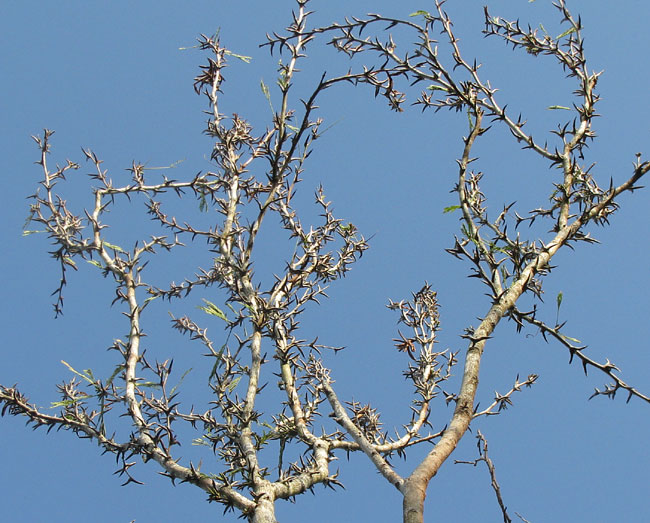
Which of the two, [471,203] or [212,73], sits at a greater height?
[212,73]

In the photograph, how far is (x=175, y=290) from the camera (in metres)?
4.50

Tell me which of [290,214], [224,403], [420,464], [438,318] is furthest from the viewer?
[290,214]

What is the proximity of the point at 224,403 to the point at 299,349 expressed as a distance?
66 centimetres

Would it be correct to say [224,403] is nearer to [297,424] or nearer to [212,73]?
[297,424]

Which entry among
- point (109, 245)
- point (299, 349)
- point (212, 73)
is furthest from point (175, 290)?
point (212, 73)

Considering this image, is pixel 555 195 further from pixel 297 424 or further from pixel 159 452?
pixel 159 452

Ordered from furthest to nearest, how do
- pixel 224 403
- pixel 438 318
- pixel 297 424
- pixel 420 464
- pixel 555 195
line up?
pixel 438 318
pixel 555 195
pixel 297 424
pixel 224 403
pixel 420 464

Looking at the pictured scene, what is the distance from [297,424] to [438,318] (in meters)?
1.22

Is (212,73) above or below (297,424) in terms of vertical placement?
above

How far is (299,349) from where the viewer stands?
12.9 ft

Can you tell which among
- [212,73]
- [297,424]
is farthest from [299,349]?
[212,73]

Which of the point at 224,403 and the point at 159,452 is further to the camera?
the point at 224,403

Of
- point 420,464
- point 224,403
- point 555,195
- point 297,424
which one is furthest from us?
point 555,195

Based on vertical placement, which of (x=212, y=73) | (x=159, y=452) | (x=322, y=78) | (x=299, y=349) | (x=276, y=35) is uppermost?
(x=212, y=73)
